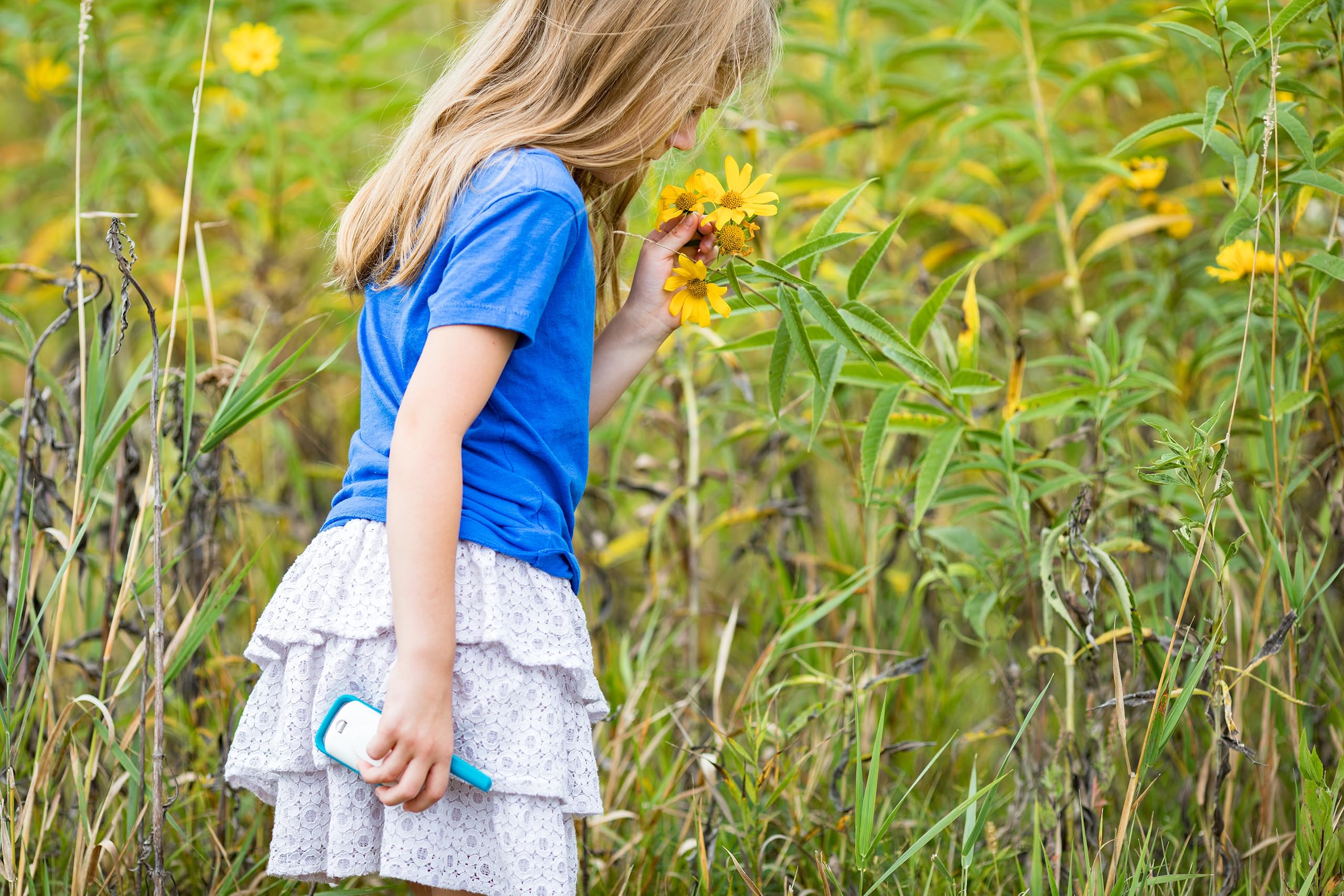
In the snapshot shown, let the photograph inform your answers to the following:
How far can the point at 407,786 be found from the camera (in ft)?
3.42

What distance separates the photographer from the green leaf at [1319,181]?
55.9 inches

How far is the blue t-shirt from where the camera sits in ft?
3.58

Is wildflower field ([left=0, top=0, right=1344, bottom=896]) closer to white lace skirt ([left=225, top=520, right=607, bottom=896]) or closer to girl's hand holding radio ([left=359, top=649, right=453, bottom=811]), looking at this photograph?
white lace skirt ([left=225, top=520, right=607, bottom=896])

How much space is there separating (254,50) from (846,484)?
1.81 metres

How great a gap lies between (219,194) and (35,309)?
125 cm

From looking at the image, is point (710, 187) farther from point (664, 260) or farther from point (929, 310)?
point (929, 310)

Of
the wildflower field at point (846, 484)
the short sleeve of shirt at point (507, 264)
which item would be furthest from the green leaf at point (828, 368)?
the short sleeve of shirt at point (507, 264)

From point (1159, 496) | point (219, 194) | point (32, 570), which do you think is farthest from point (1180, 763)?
point (219, 194)

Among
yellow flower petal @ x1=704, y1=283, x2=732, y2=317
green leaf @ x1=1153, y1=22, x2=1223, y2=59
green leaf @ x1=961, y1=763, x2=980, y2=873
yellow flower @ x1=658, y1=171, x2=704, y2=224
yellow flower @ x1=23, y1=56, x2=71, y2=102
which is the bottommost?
green leaf @ x1=961, y1=763, x2=980, y2=873

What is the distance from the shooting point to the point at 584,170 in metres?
1.27

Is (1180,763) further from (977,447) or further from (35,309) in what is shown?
(35,309)

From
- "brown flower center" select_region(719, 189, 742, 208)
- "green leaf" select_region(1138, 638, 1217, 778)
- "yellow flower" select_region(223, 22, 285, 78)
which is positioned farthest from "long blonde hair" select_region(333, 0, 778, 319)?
"yellow flower" select_region(223, 22, 285, 78)

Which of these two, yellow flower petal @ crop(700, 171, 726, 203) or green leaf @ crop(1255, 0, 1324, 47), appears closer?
yellow flower petal @ crop(700, 171, 726, 203)

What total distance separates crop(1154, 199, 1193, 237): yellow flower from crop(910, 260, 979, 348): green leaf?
969 millimetres
